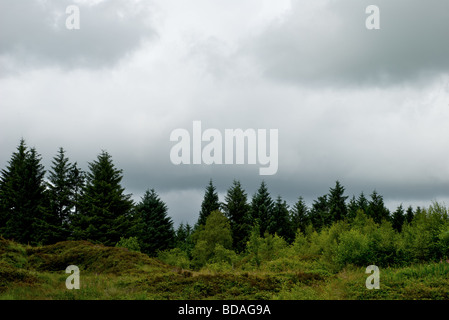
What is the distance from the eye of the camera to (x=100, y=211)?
153 feet

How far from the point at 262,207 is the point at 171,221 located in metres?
15.9

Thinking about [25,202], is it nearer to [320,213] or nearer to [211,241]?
[211,241]

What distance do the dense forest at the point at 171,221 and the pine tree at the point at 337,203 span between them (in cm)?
19

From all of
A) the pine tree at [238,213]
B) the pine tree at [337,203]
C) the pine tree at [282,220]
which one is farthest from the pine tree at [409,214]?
the pine tree at [238,213]

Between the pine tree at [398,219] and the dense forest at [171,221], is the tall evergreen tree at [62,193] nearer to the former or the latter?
the dense forest at [171,221]

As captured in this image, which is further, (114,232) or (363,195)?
(363,195)

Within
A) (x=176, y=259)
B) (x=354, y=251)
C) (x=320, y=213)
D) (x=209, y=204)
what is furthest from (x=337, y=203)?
(x=354, y=251)

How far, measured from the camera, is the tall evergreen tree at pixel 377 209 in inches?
2622

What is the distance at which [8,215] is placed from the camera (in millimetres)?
50688

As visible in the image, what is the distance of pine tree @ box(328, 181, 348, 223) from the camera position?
68.1m

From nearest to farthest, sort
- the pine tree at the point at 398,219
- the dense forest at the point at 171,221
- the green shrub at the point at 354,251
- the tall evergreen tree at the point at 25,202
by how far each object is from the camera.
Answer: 1. the green shrub at the point at 354,251
2. the dense forest at the point at 171,221
3. the tall evergreen tree at the point at 25,202
4. the pine tree at the point at 398,219
